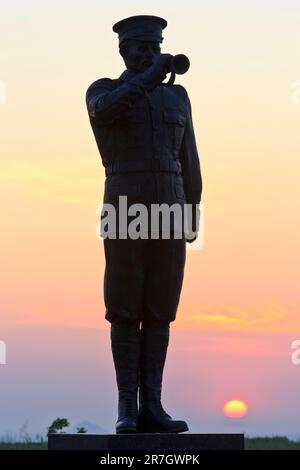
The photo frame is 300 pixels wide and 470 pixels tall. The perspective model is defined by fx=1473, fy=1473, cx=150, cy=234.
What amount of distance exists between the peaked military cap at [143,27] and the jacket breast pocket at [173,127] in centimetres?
71

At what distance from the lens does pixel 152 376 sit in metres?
13.7

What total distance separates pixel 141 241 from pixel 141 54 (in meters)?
1.74

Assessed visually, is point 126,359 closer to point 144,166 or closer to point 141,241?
point 141,241

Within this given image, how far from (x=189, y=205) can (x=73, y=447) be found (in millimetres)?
2557

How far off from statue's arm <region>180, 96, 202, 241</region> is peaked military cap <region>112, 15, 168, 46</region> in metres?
0.78

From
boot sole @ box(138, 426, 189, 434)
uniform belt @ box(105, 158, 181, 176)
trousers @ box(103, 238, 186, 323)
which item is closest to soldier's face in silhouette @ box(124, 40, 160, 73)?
uniform belt @ box(105, 158, 181, 176)

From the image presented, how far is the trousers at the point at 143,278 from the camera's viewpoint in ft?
44.2

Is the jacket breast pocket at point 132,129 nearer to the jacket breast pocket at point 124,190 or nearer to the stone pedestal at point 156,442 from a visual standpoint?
the jacket breast pocket at point 124,190

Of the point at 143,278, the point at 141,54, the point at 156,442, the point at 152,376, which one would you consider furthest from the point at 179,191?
the point at 156,442

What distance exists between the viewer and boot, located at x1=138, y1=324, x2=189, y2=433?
44.7ft

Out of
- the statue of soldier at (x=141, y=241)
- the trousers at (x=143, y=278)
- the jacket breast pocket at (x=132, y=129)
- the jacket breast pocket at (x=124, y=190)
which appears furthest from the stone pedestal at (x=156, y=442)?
the jacket breast pocket at (x=132, y=129)

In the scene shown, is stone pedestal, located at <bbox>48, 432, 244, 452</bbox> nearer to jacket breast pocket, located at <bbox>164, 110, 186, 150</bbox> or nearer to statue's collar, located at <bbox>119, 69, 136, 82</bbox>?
jacket breast pocket, located at <bbox>164, 110, 186, 150</bbox>

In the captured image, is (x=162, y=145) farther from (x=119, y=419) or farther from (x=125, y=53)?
(x=119, y=419)
